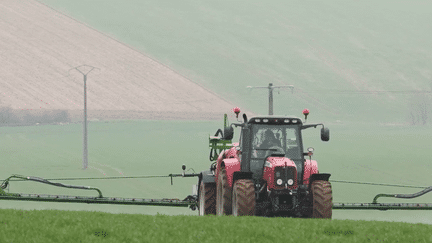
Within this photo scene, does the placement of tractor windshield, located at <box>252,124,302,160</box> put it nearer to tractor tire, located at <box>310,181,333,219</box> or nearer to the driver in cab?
the driver in cab

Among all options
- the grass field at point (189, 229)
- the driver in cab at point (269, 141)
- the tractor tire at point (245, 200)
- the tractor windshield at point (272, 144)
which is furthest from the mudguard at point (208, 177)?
the grass field at point (189, 229)

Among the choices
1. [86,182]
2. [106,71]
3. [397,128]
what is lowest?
[86,182]

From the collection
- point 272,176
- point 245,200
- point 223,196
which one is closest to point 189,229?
point 245,200

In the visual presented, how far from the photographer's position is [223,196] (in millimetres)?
15539

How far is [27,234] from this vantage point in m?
11.1

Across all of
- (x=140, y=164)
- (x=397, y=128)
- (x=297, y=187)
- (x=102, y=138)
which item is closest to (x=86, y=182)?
(x=140, y=164)

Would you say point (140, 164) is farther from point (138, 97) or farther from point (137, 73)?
point (137, 73)

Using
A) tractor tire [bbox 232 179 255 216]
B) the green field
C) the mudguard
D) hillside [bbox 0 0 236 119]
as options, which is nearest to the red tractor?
tractor tire [bbox 232 179 255 216]

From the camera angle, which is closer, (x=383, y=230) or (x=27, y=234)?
(x=27, y=234)

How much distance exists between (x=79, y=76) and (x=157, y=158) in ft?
214

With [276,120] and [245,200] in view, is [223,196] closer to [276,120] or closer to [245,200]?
[245,200]

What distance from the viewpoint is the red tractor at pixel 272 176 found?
1466cm

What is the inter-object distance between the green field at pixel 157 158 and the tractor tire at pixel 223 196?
34243 millimetres

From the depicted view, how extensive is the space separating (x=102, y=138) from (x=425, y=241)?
323ft
